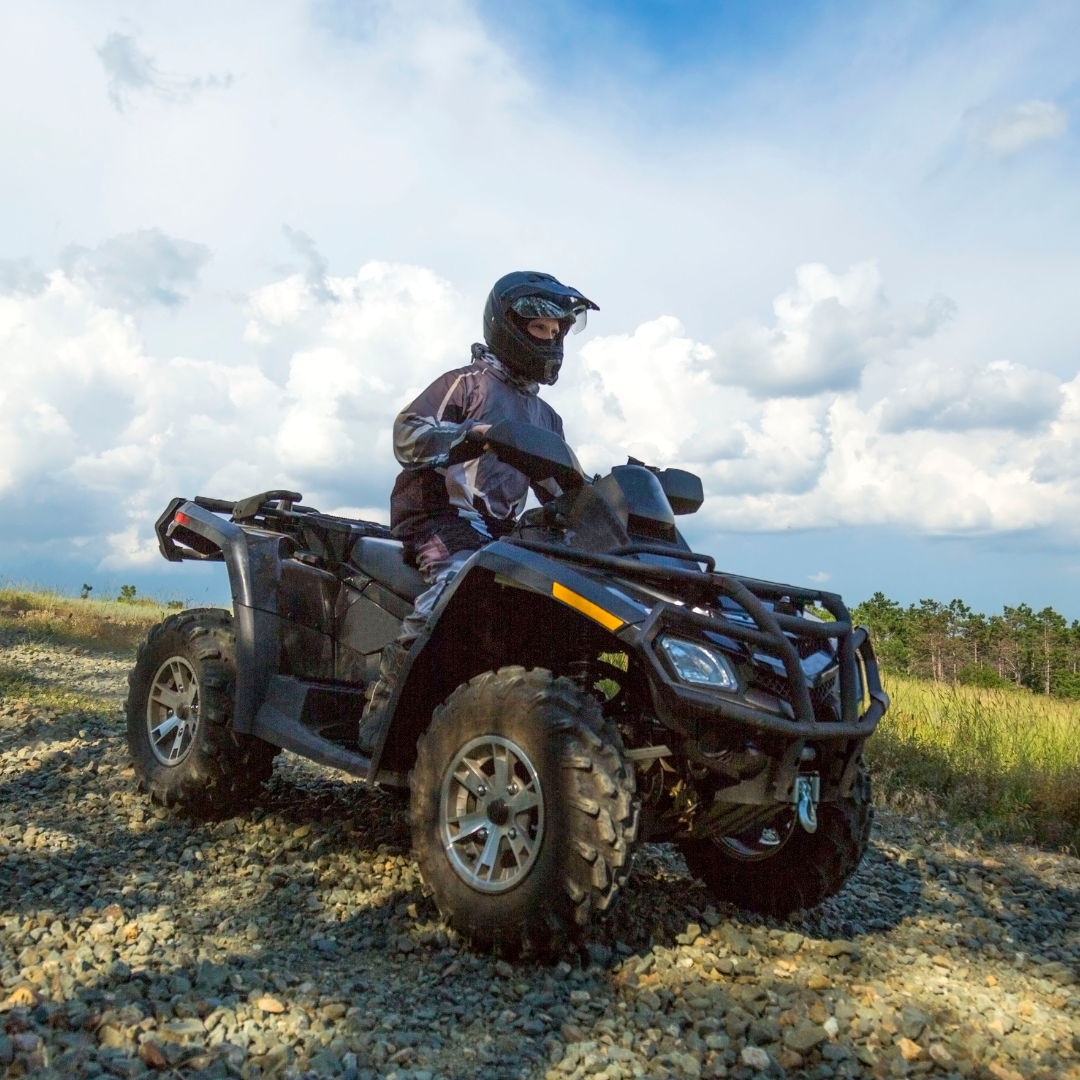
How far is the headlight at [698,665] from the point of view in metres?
3.35

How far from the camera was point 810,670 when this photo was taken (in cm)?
371

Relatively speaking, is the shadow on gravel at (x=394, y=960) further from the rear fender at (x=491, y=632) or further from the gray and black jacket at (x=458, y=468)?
the gray and black jacket at (x=458, y=468)

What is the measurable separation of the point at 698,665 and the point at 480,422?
1.55 m

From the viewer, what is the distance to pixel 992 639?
3753 cm

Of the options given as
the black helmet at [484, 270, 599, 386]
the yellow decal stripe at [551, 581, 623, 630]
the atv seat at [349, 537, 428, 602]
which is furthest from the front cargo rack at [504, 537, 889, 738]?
the black helmet at [484, 270, 599, 386]

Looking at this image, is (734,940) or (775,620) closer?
(775,620)

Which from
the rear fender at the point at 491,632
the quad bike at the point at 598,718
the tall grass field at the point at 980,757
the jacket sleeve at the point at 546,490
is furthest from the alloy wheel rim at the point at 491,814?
the tall grass field at the point at 980,757

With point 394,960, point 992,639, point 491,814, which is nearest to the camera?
point 491,814

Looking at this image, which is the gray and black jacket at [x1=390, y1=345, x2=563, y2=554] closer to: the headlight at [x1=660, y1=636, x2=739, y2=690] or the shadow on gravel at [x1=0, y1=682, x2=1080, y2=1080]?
the headlight at [x1=660, y1=636, x2=739, y2=690]

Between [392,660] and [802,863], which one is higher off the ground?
[392,660]

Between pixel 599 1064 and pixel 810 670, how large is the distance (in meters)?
1.45

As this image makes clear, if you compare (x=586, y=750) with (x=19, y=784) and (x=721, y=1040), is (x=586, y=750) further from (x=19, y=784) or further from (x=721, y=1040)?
(x=19, y=784)

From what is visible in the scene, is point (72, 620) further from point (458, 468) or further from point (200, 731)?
point (458, 468)

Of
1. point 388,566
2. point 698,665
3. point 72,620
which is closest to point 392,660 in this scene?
point 388,566
